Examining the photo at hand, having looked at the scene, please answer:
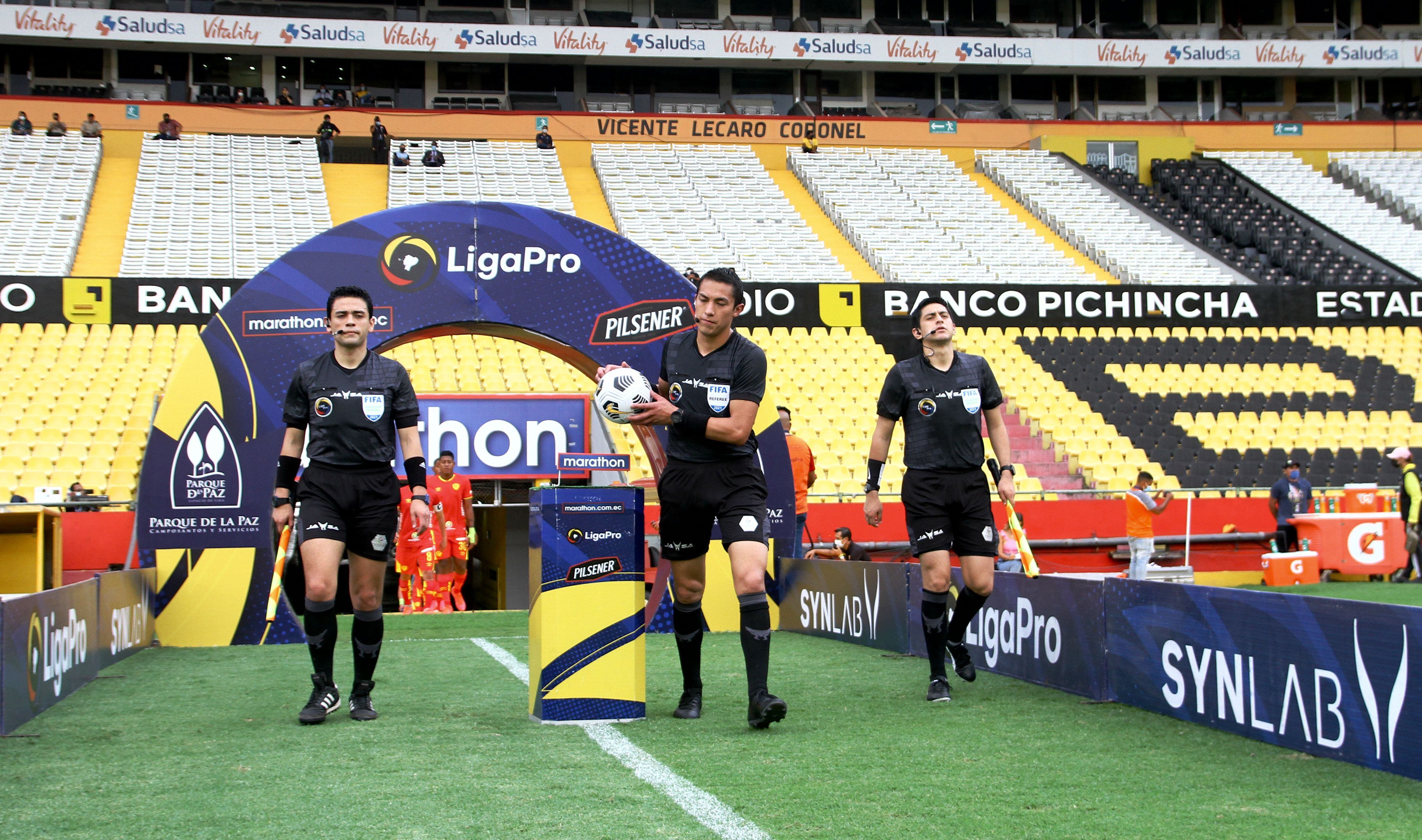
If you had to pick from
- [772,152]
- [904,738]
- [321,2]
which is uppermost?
[321,2]

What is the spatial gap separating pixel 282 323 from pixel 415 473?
4130 millimetres

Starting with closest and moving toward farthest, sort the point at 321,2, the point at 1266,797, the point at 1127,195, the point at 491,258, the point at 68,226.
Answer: the point at 1266,797, the point at 491,258, the point at 68,226, the point at 1127,195, the point at 321,2

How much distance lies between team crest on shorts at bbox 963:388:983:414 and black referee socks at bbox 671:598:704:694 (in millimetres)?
1666

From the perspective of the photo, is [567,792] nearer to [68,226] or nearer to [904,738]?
[904,738]

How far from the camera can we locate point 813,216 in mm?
28344

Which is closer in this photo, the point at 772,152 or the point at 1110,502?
the point at 1110,502

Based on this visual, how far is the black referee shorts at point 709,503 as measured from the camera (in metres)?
5.47

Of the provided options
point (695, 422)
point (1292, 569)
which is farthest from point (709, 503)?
point (1292, 569)

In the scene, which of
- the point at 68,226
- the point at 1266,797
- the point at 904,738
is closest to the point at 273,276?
the point at 904,738

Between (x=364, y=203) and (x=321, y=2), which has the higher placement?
(x=321, y=2)

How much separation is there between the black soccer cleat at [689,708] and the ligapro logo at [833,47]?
105 ft

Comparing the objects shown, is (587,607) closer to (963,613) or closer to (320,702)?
(320,702)

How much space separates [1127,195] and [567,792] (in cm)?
2979

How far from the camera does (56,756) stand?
4781 mm
